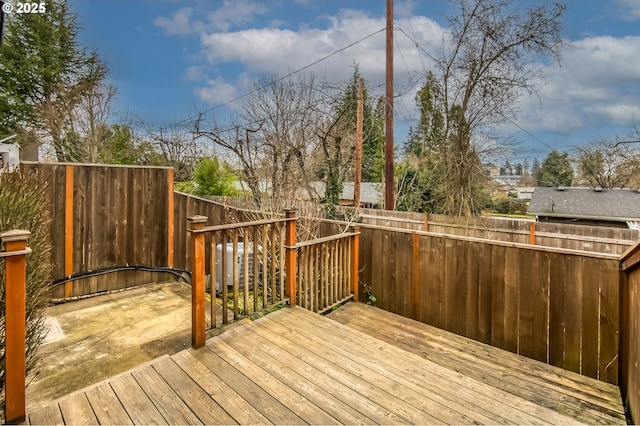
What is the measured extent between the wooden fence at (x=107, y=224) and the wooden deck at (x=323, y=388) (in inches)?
104

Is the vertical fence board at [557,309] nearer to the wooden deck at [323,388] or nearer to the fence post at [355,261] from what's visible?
the wooden deck at [323,388]

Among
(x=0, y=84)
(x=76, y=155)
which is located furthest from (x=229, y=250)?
(x=0, y=84)

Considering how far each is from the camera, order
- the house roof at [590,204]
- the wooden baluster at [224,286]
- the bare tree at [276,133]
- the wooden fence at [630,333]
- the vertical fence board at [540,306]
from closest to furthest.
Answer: the wooden fence at [630,333], the wooden baluster at [224,286], the vertical fence board at [540,306], the bare tree at [276,133], the house roof at [590,204]

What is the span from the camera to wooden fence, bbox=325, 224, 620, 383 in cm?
281

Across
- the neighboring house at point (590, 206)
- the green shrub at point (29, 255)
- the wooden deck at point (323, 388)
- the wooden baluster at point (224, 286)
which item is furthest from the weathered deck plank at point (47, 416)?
the neighboring house at point (590, 206)

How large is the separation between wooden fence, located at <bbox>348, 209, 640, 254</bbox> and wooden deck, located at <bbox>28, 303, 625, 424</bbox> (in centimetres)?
338

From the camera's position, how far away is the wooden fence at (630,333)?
2.04m

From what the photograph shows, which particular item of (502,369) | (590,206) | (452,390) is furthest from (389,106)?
(590,206)

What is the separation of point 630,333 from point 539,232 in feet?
13.1

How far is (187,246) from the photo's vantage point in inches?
199

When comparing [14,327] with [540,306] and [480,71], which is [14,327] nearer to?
[540,306]

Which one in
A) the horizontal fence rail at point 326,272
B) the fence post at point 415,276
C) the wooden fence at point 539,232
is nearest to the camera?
the horizontal fence rail at point 326,272

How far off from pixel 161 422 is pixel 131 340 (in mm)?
1696

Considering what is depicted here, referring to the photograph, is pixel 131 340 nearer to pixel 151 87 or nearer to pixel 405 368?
pixel 405 368
